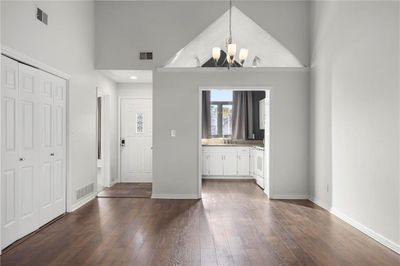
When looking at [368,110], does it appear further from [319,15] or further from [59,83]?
[59,83]

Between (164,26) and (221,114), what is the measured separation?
3.65 m

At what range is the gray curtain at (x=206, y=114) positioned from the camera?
320 inches

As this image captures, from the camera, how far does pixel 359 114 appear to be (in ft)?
11.9

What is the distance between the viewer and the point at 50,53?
12.7ft

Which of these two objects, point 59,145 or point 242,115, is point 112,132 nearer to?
point 59,145

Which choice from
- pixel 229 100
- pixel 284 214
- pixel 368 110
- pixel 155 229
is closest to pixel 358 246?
pixel 284 214

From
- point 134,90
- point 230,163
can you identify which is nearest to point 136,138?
point 134,90

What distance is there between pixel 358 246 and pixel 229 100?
5848 millimetres

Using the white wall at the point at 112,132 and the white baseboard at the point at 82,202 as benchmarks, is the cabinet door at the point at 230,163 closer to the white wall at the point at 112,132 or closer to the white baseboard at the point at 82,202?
the white wall at the point at 112,132

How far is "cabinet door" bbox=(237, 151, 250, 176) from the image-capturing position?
24.8 ft

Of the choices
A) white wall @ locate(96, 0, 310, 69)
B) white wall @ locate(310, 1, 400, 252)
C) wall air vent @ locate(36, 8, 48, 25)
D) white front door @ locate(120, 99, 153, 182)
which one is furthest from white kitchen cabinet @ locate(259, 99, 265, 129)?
wall air vent @ locate(36, 8, 48, 25)

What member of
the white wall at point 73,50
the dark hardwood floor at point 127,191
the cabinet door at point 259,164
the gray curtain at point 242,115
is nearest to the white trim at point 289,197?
the cabinet door at point 259,164

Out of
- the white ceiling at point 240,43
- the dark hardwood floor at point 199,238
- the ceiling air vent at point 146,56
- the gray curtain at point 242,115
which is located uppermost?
the white ceiling at point 240,43

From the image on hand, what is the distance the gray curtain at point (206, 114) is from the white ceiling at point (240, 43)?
75.8 inches
